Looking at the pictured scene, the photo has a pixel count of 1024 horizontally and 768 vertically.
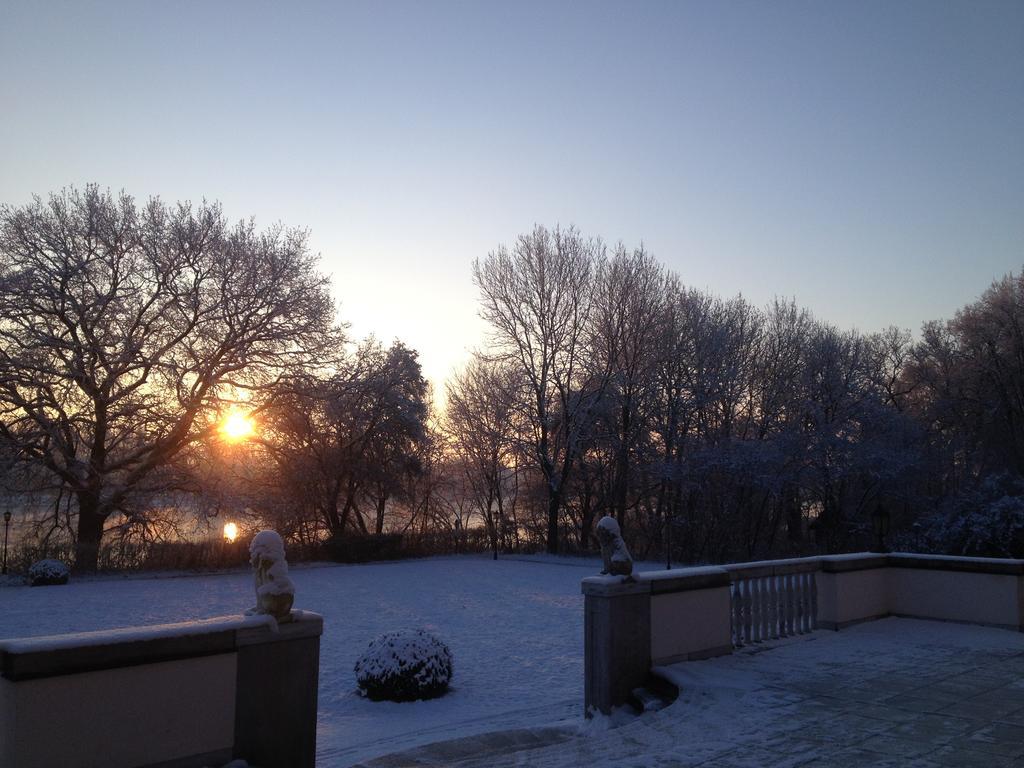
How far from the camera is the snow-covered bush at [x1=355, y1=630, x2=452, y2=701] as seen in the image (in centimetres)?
923

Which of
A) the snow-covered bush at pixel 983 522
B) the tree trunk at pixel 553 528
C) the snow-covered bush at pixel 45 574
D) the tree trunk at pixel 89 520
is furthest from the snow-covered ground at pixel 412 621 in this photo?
the snow-covered bush at pixel 983 522

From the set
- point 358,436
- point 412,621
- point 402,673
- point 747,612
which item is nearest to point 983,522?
point 412,621

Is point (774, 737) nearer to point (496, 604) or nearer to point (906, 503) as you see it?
point (496, 604)

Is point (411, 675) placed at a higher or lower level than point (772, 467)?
lower

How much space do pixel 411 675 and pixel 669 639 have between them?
321 centimetres

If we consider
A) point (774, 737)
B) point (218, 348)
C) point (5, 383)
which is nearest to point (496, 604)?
point (774, 737)

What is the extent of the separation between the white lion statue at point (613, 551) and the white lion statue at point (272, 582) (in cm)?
318

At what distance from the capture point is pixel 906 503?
30.1 meters

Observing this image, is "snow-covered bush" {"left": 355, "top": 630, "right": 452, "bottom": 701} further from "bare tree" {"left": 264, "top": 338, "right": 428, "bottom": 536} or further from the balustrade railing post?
"bare tree" {"left": 264, "top": 338, "right": 428, "bottom": 536}

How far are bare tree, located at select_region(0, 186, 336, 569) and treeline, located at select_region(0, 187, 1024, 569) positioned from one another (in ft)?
0.24

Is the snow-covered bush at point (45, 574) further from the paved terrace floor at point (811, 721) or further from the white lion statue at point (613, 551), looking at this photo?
the white lion statue at point (613, 551)

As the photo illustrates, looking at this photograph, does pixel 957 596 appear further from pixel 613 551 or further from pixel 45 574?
pixel 45 574

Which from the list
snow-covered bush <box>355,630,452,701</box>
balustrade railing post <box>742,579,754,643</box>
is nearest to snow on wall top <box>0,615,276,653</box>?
snow-covered bush <box>355,630,452,701</box>

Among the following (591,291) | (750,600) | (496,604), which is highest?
(591,291)
